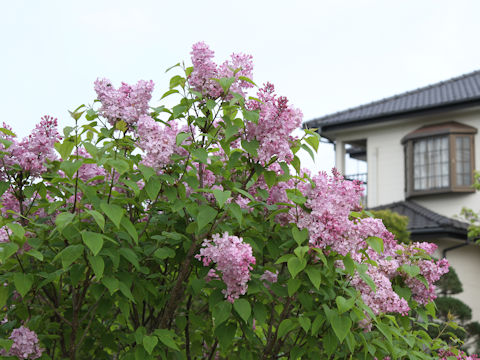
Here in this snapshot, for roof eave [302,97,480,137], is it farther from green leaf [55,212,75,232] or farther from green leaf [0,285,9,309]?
green leaf [55,212,75,232]

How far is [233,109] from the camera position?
283 cm

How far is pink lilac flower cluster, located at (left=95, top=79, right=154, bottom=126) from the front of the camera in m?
2.94

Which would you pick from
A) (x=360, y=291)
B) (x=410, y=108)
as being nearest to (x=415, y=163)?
(x=410, y=108)

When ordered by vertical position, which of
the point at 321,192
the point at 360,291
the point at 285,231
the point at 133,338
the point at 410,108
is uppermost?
the point at 410,108

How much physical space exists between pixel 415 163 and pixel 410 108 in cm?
147

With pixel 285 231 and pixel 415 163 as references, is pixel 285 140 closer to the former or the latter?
pixel 285 231

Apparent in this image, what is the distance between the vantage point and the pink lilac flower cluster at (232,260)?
2.45 meters

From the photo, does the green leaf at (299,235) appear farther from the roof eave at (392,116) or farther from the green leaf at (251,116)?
the roof eave at (392,116)

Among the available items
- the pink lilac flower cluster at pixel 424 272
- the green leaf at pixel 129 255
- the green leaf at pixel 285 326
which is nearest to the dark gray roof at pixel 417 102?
the pink lilac flower cluster at pixel 424 272

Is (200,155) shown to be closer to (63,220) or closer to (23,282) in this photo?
(63,220)

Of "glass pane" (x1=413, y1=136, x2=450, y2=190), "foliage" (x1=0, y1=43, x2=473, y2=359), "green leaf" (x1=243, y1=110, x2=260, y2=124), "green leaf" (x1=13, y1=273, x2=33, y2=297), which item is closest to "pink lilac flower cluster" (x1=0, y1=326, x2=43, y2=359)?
"foliage" (x1=0, y1=43, x2=473, y2=359)

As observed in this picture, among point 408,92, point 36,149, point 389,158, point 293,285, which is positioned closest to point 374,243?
point 293,285

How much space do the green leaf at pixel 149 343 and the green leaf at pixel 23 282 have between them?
23.0 inches

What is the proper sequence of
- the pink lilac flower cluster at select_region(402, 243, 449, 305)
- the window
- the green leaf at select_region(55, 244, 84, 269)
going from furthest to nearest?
the window, the pink lilac flower cluster at select_region(402, 243, 449, 305), the green leaf at select_region(55, 244, 84, 269)
